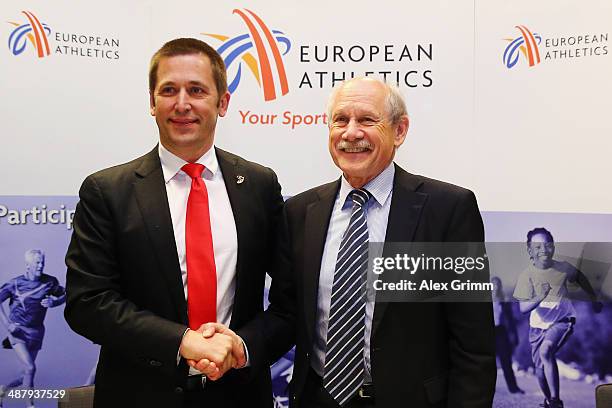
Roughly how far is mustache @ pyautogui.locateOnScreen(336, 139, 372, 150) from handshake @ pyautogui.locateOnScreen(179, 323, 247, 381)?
2.32 feet

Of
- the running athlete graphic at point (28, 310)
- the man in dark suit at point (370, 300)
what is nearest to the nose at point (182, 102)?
the man in dark suit at point (370, 300)

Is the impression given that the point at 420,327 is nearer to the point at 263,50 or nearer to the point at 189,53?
the point at 189,53

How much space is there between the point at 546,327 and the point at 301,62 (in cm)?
205

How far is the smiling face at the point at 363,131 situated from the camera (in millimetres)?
2080

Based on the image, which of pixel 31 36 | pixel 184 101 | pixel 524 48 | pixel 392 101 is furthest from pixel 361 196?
pixel 31 36

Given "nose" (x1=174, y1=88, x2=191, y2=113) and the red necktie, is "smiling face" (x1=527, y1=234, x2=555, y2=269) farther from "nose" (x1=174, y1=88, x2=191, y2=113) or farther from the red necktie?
"nose" (x1=174, y1=88, x2=191, y2=113)

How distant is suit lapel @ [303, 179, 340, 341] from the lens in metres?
2.03

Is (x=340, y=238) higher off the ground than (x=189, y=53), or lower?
lower

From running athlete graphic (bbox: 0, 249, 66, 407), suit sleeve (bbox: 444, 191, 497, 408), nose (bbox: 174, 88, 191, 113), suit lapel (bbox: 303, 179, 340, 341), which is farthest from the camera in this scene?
running athlete graphic (bbox: 0, 249, 66, 407)

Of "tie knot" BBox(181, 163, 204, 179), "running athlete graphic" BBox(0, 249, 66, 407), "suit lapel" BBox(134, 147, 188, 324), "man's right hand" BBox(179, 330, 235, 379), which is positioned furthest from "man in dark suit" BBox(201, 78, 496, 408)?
"running athlete graphic" BBox(0, 249, 66, 407)

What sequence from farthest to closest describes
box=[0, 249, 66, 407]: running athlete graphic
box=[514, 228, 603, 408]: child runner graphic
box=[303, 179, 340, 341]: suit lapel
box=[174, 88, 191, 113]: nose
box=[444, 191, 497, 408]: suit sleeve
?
box=[0, 249, 66, 407]: running athlete graphic, box=[514, 228, 603, 408]: child runner graphic, box=[174, 88, 191, 113]: nose, box=[303, 179, 340, 341]: suit lapel, box=[444, 191, 497, 408]: suit sleeve

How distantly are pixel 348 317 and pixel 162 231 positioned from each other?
668mm

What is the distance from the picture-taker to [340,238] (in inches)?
81.8

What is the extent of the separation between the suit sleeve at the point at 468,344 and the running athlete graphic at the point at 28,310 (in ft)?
8.40
